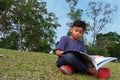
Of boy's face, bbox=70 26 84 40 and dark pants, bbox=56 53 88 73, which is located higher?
boy's face, bbox=70 26 84 40

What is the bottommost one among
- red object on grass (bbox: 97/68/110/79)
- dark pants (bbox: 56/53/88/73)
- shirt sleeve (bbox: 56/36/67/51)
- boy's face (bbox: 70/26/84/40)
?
red object on grass (bbox: 97/68/110/79)

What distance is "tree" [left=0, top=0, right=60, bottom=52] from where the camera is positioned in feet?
132

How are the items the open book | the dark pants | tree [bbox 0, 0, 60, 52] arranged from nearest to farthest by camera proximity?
the open book, the dark pants, tree [bbox 0, 0, 60, 52]

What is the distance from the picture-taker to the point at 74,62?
6898 millimetres

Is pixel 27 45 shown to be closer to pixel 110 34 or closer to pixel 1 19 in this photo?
pixel 1 19

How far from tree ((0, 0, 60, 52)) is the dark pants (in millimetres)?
33003

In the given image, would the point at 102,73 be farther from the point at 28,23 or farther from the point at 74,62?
the point at 28,23

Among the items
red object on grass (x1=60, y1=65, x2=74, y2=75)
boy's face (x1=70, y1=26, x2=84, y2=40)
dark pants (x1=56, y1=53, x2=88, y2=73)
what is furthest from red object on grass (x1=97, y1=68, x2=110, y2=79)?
boy's face (x1=70, y1=26, x2=84, y2=40)

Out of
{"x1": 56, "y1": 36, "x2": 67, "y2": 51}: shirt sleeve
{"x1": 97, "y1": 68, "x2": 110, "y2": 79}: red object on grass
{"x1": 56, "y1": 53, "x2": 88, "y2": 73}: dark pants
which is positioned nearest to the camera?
{"x1": 56, "y1": 53, "x2": 88, "y2": 73}: dark pants

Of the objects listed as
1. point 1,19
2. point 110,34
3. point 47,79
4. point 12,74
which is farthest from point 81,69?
point 110,34

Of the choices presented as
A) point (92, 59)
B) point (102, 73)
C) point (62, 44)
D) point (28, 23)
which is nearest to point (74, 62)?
point (92, 59)

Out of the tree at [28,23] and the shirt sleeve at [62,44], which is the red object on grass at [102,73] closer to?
the shirt sleeve at [62,44]

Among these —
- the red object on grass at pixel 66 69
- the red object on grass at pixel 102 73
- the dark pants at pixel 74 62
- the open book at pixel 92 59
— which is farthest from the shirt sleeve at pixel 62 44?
the red object on grass at pixel 102 73

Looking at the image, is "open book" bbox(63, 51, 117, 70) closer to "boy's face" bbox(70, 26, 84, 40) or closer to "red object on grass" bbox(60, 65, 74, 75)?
"red object on grass" bbox(60, 65, 74, 75)
